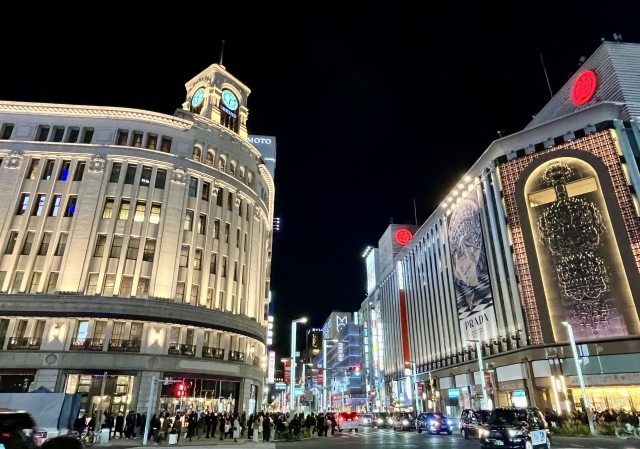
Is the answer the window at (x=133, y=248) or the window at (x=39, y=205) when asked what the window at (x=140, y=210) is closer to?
the window at (x=133, y=248)

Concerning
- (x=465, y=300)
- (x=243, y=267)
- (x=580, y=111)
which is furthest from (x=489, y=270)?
(x=243, y=267)

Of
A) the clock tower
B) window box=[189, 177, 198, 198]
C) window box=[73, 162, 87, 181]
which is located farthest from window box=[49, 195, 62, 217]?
the clock tower

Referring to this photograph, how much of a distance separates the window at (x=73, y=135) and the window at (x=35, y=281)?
13.7 metres

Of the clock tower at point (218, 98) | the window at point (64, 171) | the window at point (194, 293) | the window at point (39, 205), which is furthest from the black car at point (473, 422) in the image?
the window at point (64, 171)

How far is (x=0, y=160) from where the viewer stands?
3828 centimetres

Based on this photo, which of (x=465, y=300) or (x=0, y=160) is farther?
(x=465, y=300)

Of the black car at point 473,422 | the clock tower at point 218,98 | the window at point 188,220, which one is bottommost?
the black car at point 473,422

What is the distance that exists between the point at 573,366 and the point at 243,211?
1448 inches

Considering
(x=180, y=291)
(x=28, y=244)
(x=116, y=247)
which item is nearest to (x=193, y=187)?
(x=116, y=247)

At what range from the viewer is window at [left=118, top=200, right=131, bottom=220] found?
122 ft

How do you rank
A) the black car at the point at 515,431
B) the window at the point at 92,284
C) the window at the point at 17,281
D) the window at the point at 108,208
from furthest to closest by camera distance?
the window at the point at 108,208, the window at the point at 92,284, the window at the point at 17,281, the black car at the point at 515,431

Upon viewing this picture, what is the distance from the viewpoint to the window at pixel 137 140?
40.5m

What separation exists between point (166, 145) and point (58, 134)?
10.3 m

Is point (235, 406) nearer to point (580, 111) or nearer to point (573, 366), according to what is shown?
point (573, 366)
